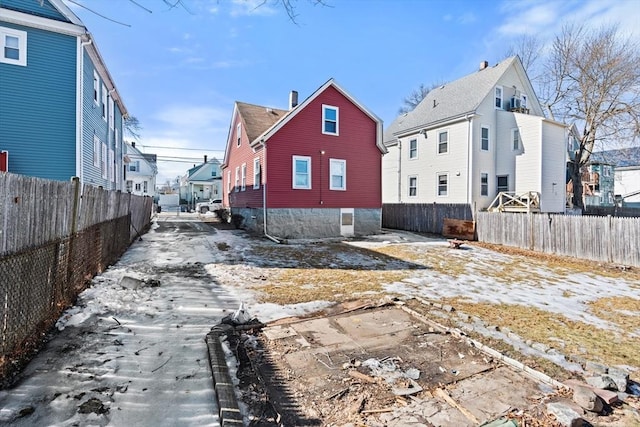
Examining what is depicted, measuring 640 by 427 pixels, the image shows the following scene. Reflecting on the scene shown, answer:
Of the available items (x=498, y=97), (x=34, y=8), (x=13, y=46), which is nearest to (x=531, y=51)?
(x=498, y=97)

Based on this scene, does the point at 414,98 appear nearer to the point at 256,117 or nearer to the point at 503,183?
the point at 503,183

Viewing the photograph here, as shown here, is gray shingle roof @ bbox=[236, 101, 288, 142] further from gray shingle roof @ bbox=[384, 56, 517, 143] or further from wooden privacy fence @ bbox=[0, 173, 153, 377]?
wooden privacy fence @ bbox=[0, 173, 153, 377]

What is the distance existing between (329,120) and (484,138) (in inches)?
389

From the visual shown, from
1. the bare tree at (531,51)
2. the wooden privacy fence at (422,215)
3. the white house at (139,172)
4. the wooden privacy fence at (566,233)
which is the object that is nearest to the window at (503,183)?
the wooden privacy fence at (422,215)

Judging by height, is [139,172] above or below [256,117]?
below

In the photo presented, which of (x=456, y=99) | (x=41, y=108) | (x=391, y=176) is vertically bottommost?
(x=391, y=176)

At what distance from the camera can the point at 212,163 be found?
47.6 meters

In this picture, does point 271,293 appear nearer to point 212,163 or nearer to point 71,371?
point 71,371

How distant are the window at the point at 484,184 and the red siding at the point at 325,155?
664cm

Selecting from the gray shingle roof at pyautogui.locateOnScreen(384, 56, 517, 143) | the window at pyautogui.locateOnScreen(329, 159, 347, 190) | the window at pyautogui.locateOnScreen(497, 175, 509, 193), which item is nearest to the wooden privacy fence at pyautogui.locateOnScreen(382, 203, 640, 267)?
the window at pyautogui.locateOnScreen(497, 175, 509, 193)

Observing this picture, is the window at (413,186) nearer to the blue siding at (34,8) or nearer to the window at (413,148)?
the window at (413,148)

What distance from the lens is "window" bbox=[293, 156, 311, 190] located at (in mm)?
15406

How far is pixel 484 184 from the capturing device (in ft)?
64.0

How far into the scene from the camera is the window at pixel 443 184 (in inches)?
798
